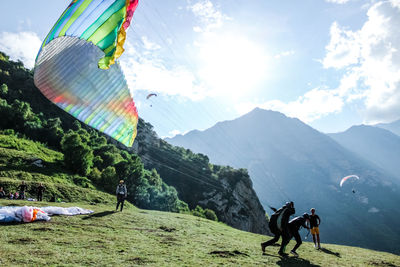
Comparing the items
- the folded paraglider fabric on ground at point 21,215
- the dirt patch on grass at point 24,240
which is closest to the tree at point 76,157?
the folded paraglider fabric on ground at point 21,215

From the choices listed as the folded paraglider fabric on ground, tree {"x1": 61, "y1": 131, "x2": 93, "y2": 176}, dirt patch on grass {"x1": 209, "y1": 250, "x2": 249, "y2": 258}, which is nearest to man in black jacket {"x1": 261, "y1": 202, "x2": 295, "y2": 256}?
dirt patch on grass {"x1": 209, "y1": 250, "x2": 249, "y2": 258}

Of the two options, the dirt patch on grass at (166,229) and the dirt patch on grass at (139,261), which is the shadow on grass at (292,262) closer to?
the dirt patch on grass at (139,261)

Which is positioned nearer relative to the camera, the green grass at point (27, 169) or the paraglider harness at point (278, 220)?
the paraglider harness at point (278, 220)

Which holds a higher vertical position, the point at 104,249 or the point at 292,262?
the point at 292,262

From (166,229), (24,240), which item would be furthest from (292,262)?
(24,240)

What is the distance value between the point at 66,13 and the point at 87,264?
7.36m

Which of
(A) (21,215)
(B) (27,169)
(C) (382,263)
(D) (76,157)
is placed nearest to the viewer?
(A) (21,215)

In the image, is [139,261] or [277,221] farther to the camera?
[277,221]

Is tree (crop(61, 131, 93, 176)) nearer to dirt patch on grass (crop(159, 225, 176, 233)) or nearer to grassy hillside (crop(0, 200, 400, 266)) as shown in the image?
grassy hillside (crop(0, 200, 400, 266))

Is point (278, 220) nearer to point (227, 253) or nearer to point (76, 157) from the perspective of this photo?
point (227, 253)

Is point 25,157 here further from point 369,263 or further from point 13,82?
point 13,82

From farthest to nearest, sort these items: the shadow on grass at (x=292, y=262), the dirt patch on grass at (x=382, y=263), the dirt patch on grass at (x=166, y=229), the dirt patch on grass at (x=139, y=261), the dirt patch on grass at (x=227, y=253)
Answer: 1. the dirt patch on grass at (x=166, y=229)
2. the dirt patch on grass at (x=382, y=263)
3. the dirt patch on grass at (x=227, y=253)
4. the shadow on grass at (x=292, y=262)
5. the dirt patch on grass at (x=139, y=261)

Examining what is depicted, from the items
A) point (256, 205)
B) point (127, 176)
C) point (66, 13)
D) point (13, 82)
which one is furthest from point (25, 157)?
point (256, 205)

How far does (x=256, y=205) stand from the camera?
4670 inches
